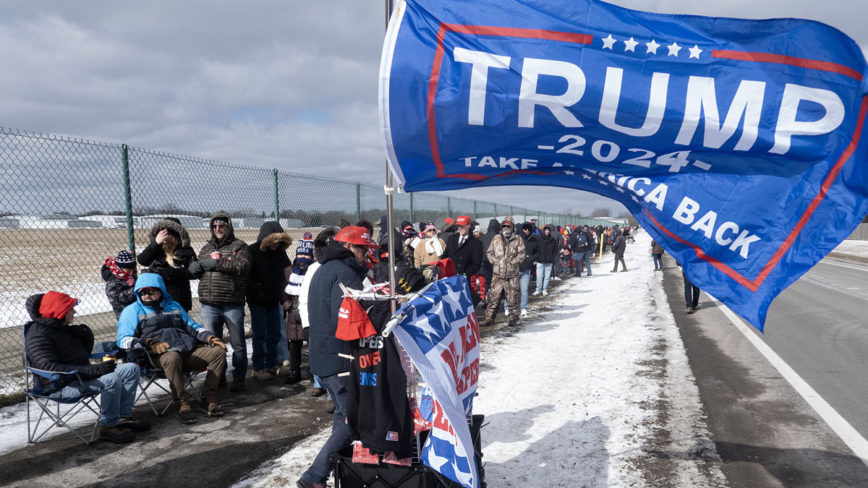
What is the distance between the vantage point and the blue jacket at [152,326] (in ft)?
16.3

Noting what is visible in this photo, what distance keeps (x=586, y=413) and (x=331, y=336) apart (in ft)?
9.14

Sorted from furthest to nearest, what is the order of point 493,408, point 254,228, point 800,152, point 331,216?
point 331,216
point 254,228
point 493,408
point 800,152

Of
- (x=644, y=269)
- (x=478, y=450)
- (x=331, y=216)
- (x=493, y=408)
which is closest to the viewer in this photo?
(x=478, y=450)

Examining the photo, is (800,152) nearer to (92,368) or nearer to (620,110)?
(620,110)

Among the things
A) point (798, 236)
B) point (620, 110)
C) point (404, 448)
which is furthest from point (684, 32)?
point (404, 448)

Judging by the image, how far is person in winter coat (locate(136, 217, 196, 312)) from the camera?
5609 millimetres

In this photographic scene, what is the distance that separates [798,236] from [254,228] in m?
6.87

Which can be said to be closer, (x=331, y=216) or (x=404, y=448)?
(x=404, y=448)

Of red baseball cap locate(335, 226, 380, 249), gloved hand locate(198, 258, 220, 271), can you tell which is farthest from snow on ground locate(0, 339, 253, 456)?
red baseball cap locate(335, 226, 380, 249)

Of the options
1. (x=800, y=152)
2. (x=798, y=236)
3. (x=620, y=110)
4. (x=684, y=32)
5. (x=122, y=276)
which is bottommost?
(x=122, y=276)

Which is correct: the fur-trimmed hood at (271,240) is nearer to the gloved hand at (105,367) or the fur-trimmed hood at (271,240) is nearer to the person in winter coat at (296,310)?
the person in winter coat at (296,310)

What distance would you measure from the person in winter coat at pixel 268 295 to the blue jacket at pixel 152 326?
3.69 ft

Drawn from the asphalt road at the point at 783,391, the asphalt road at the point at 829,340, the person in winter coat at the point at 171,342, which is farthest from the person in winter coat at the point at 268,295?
the asphalt road at the point at 829,340

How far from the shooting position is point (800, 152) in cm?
267
